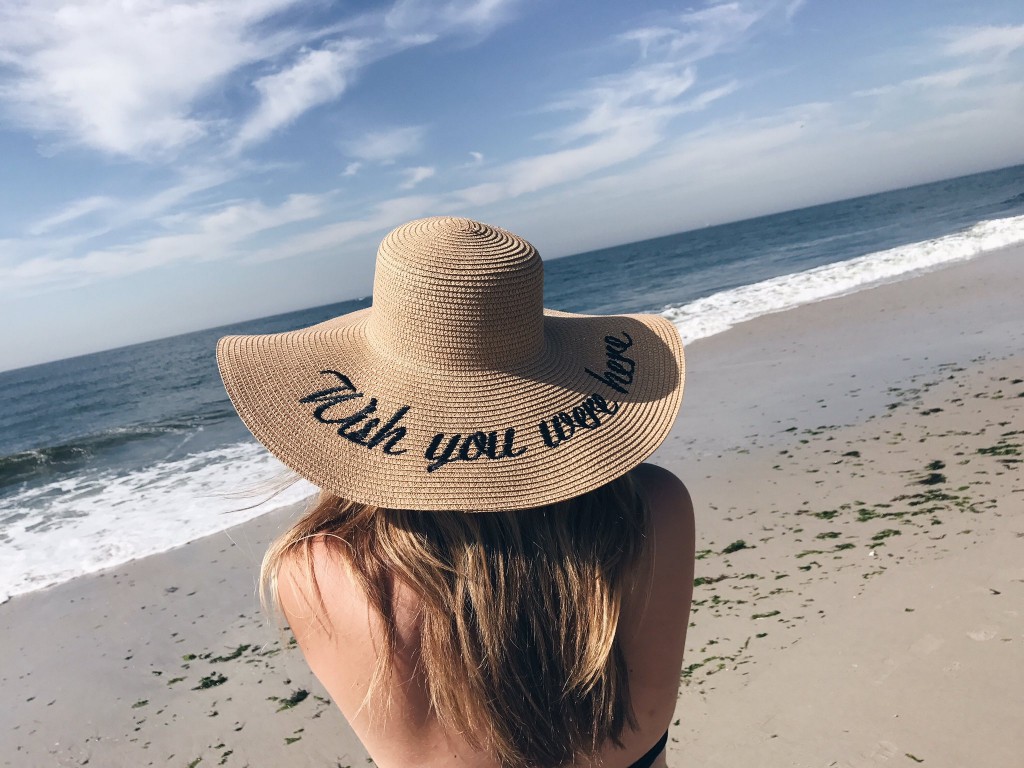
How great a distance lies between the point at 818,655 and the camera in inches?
125

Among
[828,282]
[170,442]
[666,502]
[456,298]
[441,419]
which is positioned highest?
[456,298]

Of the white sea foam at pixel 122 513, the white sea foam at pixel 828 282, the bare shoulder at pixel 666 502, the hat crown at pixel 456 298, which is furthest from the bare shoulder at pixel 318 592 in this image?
the white sea foam at pixel 828 282

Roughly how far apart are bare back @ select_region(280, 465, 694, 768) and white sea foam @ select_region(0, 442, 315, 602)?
5203mm

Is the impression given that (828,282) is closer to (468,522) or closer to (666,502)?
(666,502)

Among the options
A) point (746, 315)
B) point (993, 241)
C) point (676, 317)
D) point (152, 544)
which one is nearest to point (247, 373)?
point (152, 544)

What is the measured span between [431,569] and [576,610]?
0.87 ft

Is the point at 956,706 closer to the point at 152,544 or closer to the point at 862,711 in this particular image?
the point at 862,711

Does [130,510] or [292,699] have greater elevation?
[130,510]

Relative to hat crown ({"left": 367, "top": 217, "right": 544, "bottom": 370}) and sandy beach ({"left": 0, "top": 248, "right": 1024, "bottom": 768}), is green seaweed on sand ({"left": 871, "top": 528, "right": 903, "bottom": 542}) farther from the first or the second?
hat crown ({"left": 367, "top": 217, "right": 544, "bottom": 370})

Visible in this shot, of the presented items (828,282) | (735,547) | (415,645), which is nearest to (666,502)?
(415,645)

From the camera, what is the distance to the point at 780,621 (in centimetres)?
351

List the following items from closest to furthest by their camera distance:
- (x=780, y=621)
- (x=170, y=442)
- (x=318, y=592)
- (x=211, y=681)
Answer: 1. (x=318, y=592)
2. (x=780, y=621)
3. (x=211, y=681)
4. (x=170, y=442)

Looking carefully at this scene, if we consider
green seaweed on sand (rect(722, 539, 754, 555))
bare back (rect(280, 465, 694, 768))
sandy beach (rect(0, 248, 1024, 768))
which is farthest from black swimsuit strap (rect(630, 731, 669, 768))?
green seaweed on sand (rect(722, 539, 754, 555))

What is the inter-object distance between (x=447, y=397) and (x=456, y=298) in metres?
0.18
